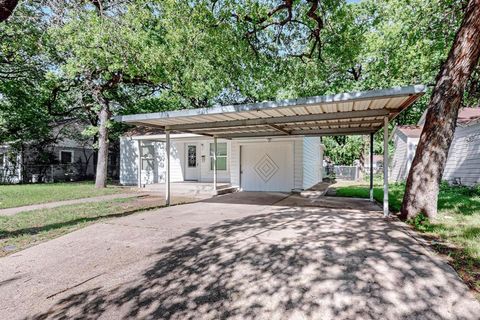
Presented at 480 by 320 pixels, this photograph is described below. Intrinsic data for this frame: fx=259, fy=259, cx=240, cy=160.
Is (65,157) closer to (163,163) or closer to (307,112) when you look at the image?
(163,163)

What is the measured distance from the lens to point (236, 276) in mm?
3105

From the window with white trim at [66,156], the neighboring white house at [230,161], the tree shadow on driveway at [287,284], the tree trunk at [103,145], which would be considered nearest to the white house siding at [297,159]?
the neighboring white house at [230,161]

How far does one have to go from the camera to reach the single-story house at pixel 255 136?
551 cm

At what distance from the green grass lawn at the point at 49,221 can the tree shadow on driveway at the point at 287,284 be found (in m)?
2.57

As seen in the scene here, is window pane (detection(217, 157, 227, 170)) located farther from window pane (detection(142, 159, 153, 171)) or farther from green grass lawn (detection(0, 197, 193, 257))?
green grass lawn (detection(0, 197, 193, 257))

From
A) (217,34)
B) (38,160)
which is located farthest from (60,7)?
(38,160)

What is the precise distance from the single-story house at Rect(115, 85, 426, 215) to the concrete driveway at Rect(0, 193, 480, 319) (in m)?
2.50

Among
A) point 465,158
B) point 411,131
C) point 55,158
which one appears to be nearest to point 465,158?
→ point 465,158

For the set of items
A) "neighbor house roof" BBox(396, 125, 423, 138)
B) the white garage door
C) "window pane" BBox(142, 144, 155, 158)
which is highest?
"neighbor house roof" BBox(396, 125, 423, 138)

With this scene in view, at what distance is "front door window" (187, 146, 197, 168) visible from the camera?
46.0ft

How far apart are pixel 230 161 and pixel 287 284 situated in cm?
991

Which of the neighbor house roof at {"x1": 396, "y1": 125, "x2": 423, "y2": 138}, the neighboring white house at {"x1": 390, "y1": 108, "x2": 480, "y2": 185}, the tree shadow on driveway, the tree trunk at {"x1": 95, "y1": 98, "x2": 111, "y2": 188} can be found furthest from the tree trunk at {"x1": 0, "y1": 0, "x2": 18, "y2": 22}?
the neighbor house roof at {"x1": 396, "y1": 125, "x2": 423, "y2": 138}

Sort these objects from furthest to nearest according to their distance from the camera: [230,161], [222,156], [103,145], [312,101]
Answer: [103,145] → [222,156] → [230,161] → [312,101]

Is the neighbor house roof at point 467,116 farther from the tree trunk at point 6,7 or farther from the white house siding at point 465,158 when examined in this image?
the tree trunk at point 6,7
